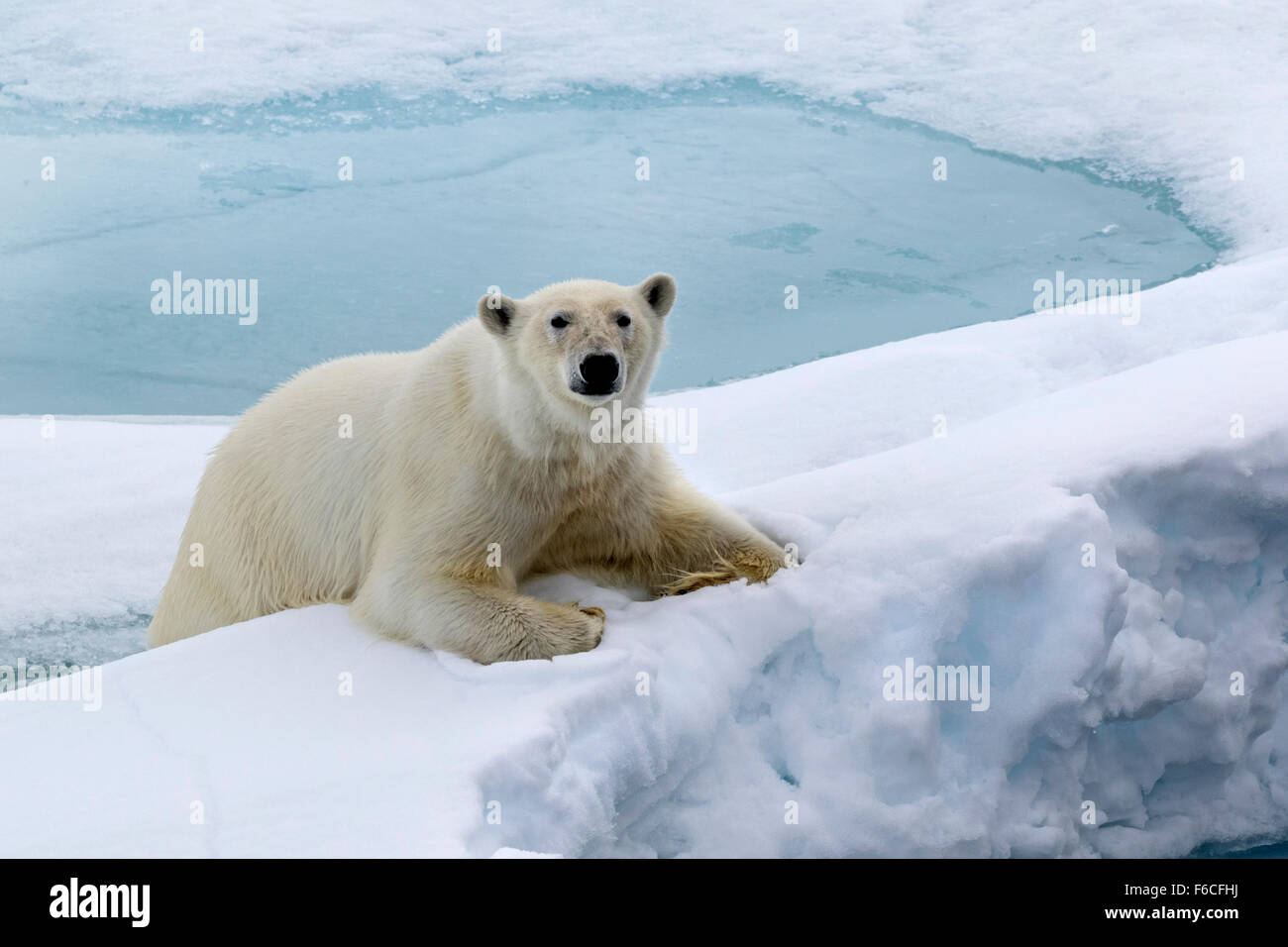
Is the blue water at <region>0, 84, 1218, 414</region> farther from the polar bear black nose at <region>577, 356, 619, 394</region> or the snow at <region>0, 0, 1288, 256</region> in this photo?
the polar bear black nose at <region>577, 356, 619, 394</region>

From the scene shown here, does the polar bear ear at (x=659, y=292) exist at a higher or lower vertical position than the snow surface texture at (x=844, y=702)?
higher

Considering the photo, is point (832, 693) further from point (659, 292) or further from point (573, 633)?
point (659, 292)

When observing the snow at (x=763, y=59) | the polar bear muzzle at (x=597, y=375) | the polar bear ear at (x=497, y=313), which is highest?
the snow at (x=763, y=59)

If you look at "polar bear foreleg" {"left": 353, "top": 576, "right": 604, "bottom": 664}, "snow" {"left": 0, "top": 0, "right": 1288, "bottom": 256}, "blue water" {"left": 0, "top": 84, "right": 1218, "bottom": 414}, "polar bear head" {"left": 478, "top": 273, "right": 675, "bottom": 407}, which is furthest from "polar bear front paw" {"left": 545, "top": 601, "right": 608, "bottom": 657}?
"snow" {"left": 0, "top": 0, "right": 1288, "bottom": 256}

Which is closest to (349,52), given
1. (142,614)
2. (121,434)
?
(121,434)

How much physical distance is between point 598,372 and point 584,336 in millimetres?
121

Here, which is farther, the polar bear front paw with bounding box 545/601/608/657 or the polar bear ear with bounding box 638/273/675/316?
the polar bear ear with bounding box 638/273/675/316

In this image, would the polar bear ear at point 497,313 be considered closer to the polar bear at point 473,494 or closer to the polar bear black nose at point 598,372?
the polar bear at point 473,494

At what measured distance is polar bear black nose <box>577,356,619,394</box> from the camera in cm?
280

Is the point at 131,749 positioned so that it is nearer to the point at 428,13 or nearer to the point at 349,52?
the point at 349,52

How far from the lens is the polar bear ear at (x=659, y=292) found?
3.13m

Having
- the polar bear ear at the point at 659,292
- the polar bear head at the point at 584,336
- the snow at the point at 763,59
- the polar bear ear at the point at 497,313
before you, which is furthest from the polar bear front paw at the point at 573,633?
the snow at the point at 763,59

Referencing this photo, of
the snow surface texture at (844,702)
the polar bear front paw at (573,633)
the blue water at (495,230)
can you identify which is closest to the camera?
the snow surface texture at (844,702)

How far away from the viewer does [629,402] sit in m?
3.11
